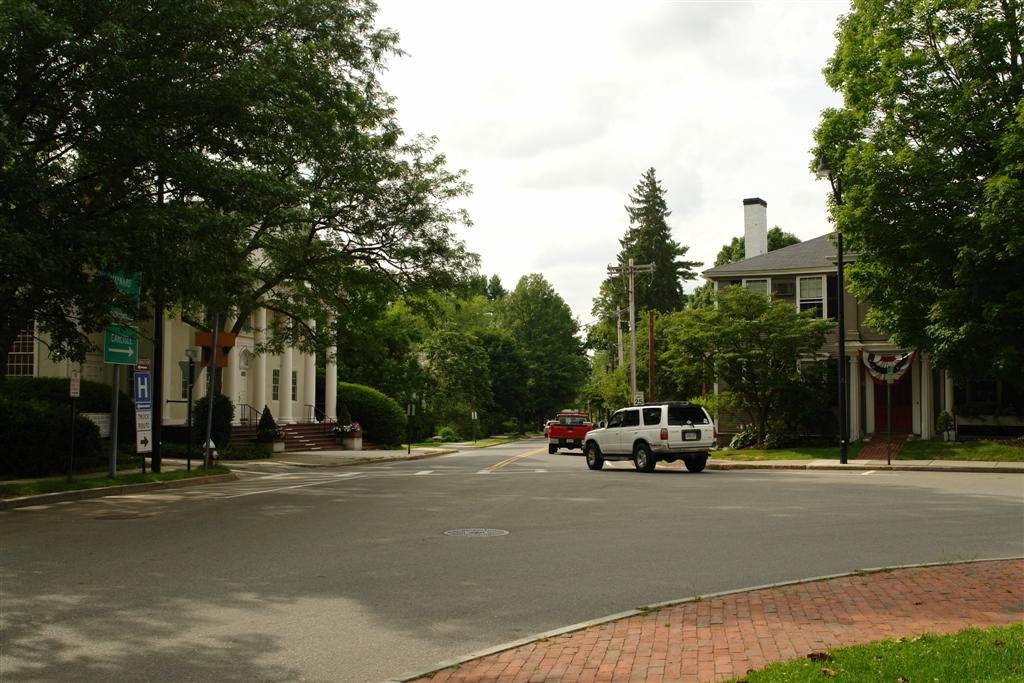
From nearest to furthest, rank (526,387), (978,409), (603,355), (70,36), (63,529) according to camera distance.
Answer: (63,529) → (70,36) → (978,409) → (526,387) → (603,355)

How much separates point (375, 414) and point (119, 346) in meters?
28.5

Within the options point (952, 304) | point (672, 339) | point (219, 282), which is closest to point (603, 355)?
point (672, 339)

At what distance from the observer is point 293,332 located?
32156 millimetres

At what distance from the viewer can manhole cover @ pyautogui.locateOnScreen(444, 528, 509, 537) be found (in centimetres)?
1219

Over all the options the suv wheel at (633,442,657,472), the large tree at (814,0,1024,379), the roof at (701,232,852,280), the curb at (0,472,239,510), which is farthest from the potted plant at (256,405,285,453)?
the large tree at (814,0,1024,379)

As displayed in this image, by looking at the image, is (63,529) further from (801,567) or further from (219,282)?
(801,567)

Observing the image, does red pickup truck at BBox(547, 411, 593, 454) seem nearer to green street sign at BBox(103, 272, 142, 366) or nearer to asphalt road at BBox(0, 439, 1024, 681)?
asphalt road at BBox(0, 439, 1024, 681)

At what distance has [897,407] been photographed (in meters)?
38.0

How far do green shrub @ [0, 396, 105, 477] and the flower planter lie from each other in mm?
20529

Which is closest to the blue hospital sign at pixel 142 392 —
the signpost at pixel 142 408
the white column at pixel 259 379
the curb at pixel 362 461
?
the signpost at pixel 142 408

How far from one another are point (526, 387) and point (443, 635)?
259ft

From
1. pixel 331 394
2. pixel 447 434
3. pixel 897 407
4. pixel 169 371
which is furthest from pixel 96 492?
pixel 447 434

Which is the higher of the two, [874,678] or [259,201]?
[259,201]

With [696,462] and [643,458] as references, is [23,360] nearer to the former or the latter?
[643,458]
